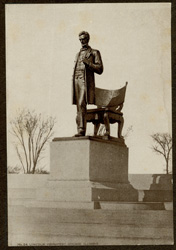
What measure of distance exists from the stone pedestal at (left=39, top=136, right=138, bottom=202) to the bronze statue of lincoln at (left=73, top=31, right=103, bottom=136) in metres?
0.38

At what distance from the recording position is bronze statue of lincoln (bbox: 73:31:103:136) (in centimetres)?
1155

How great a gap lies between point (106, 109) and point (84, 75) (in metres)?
0.98

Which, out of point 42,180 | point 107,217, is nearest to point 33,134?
point 42,180

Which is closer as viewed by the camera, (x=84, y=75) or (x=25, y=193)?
(x=84, y=75)

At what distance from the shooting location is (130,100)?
54.5ft

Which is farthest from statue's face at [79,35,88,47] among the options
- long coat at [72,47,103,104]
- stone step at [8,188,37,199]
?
stone step at [8,188,37,199]

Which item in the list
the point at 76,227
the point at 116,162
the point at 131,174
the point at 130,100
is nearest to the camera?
the point at 76,227

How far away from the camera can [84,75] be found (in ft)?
38.2

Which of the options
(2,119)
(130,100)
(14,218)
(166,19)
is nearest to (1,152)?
(2,119)

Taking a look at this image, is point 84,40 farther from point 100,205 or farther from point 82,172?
point 100,205

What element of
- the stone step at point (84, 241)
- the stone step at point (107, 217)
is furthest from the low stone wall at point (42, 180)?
the stone step at point (84, 241)

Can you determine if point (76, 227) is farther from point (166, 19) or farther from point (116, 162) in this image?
point (166, 19)

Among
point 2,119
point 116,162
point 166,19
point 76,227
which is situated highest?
point 166,19

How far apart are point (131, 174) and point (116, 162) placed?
275 centimetres
